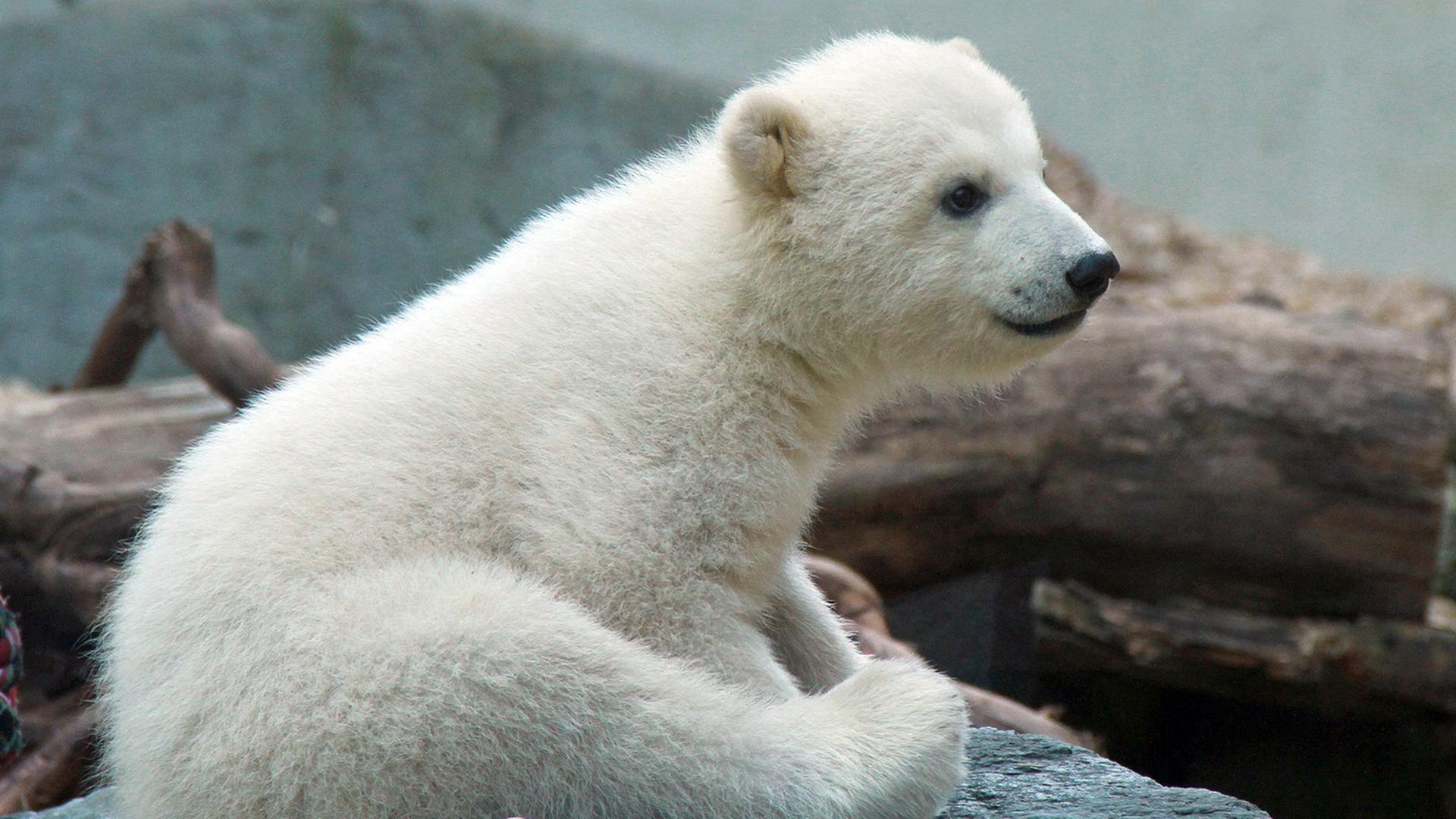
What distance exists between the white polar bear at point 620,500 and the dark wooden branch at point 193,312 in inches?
116

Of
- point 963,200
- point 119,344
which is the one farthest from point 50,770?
point 963,200

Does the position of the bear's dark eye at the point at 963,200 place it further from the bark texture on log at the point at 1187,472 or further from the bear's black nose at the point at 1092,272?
the bark texture on log at the point at 1187,472

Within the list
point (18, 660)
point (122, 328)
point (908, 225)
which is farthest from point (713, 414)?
point (122, 328)

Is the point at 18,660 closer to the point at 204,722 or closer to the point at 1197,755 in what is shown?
the point at 204,722

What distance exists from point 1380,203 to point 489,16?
7.99 metres

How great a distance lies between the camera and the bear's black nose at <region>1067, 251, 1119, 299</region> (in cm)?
355

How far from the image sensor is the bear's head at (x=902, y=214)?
Result: 12.1 feet

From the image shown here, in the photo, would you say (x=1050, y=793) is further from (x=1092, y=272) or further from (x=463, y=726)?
(x=463, y=726)

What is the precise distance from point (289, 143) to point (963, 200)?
886 centimetres

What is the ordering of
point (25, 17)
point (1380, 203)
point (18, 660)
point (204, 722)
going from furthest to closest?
point (1380, 203), point (25, 17), point (18, 660), point (204, 722)

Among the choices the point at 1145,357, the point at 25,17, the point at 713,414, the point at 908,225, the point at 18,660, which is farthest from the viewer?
the point at 25,17

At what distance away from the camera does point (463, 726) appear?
9.49ft

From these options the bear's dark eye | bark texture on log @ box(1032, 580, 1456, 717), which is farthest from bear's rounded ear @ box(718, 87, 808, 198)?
bark texture on log @ box(1032, 580, 1456, 717)

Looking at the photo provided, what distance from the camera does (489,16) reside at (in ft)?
37.6
